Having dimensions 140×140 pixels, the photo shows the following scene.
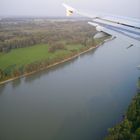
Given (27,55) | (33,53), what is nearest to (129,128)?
(27,55)

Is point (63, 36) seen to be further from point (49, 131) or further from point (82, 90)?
point (49, 131)

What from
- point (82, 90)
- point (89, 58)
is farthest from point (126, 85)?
point (89, 58)

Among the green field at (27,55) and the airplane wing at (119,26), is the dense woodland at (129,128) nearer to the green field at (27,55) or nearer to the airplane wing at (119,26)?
the airplane wing at (119,26)

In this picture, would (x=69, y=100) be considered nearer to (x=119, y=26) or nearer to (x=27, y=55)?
(x=119, y=26)

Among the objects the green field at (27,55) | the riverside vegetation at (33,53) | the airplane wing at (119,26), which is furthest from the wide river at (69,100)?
the airplane wing at (119,26)

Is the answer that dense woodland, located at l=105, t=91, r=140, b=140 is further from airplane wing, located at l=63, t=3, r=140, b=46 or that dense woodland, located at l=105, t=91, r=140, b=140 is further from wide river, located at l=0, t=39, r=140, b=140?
airplane wing, located at l=63, t=3, r=140, b=46

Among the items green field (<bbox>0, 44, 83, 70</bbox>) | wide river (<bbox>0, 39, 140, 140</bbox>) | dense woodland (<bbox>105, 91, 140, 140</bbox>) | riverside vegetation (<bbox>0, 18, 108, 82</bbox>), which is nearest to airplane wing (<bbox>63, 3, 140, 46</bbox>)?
dense woodland (<bbox>105, 91, 140, 140</bbox>)
